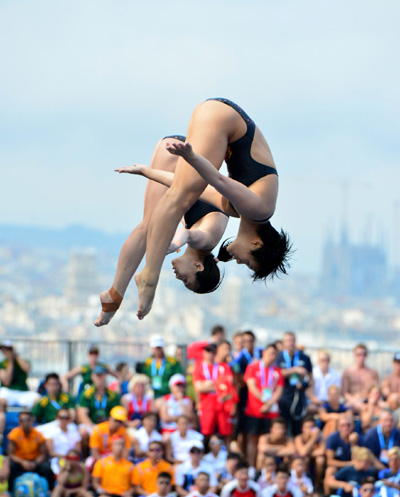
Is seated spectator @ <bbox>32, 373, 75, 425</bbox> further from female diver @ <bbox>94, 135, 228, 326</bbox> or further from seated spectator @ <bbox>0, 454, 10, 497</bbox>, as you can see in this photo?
female diver @ <bbox>94, 135, 228, 326</bbox>

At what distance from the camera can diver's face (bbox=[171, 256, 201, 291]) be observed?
7.25 meters

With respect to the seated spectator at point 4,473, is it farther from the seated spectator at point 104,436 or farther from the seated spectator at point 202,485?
the seated spectator at point 202,485

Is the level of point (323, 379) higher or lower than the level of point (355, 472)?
higher

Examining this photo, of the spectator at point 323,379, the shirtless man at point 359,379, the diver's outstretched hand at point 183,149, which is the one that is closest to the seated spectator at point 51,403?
the spectator at point 323,379

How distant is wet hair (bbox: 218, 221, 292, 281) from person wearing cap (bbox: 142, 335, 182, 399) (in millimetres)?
5725

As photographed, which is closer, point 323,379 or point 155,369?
point 155,369

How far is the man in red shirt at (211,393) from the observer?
12.2 meters

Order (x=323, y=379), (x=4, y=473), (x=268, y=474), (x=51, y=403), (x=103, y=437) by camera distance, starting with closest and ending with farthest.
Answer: (x=4, y=473)
(x=268, y=474)
(x=103, y=437)
(x=51, y=403)
(x=323, y=379)

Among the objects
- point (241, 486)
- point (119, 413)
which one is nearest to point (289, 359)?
point (241, 486)

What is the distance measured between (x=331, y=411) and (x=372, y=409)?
0.60m

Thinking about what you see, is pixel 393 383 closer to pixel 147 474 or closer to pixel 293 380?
pixel 293 380

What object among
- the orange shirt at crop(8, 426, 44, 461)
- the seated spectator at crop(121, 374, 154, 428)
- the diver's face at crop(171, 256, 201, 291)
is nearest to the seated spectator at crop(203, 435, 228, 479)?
the seated spectator at crop(121, 374, 154, 428)

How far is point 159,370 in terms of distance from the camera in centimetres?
1267

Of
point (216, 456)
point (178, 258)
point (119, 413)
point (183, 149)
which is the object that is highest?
point (183, 149)
